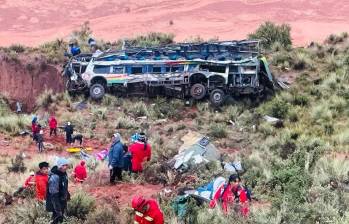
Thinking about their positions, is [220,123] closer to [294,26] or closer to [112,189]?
[112,189]

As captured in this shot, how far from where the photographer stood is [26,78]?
30734 mm

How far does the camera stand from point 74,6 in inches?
1973

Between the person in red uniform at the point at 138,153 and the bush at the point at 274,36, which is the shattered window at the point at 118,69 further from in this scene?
the person in red uniform at the point at 138,153

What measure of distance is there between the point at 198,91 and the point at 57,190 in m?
14.5

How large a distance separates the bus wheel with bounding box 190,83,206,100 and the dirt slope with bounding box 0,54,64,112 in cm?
667

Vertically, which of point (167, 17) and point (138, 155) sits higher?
point (167, 17)

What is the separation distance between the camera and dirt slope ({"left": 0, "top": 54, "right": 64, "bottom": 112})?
98.8 feet

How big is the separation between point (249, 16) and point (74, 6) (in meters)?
13.3

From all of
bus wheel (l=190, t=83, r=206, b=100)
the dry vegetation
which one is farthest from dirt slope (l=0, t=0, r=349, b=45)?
bus wheel (l=190, t=83, r=206, b=100)

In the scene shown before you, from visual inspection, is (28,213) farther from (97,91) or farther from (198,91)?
(97,91)

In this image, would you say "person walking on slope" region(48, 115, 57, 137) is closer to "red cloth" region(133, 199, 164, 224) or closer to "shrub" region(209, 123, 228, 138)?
"shrub" region(209, 123, 228, 138)

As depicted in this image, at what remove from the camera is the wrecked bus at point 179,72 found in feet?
84.8

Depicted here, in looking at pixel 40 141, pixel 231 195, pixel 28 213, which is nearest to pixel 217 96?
pixel 40 141

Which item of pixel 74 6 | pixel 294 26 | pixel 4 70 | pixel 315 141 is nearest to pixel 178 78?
pixel 315 141
